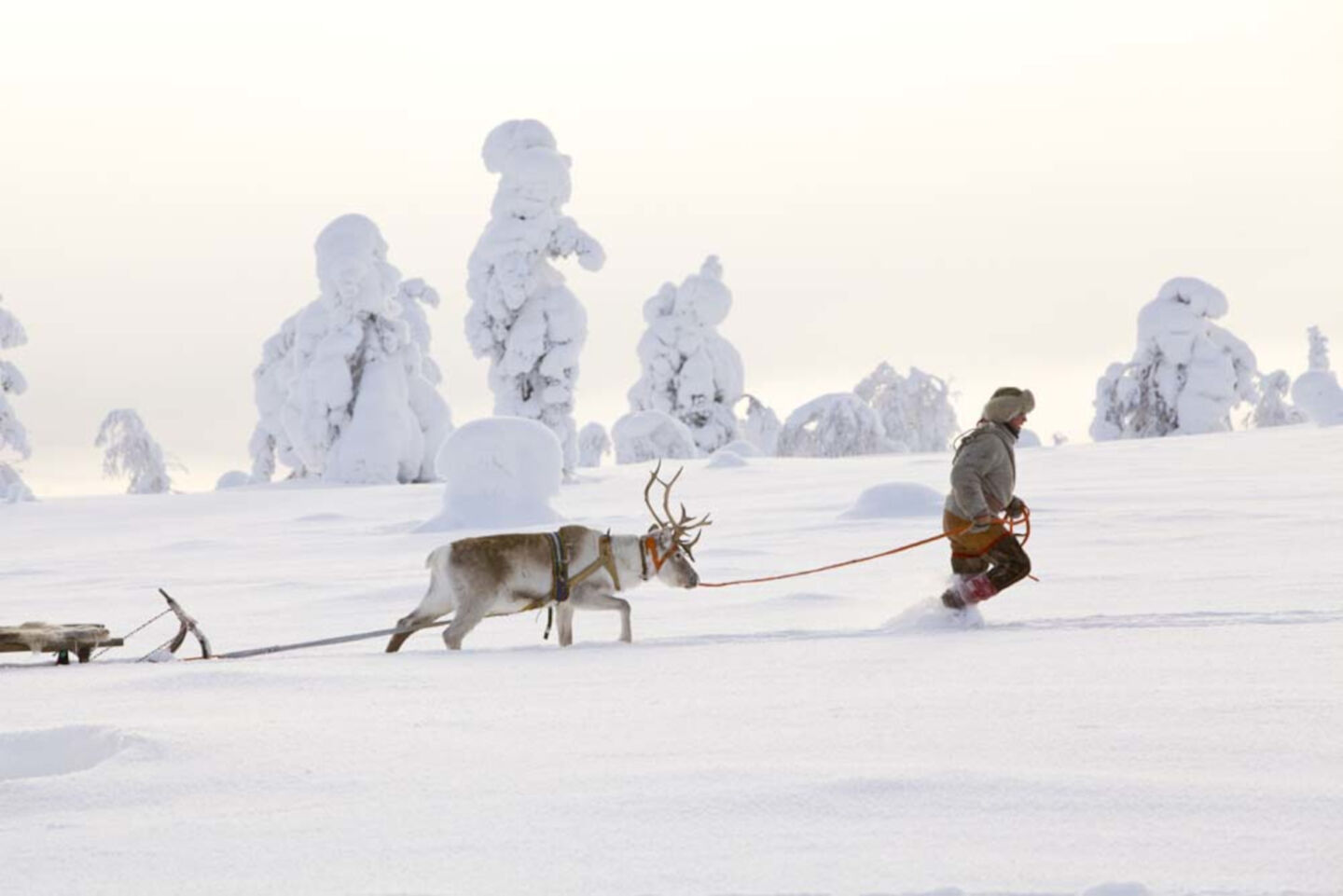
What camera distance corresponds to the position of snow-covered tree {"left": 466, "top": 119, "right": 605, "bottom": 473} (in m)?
34.0

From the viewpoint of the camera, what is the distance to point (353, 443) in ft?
104

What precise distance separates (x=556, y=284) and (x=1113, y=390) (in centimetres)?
1695

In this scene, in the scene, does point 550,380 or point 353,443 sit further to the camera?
point 550,380

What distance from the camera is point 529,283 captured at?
A: 3462cm

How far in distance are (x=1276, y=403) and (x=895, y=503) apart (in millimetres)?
33971

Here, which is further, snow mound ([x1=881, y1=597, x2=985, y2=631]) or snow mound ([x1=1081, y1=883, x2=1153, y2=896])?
snow mound ([x1=881, y1=597, x2=985, y2=631])

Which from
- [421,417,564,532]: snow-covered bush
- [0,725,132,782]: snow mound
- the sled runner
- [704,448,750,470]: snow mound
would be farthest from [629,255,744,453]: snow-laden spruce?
[0,725,132,782]: snow mound

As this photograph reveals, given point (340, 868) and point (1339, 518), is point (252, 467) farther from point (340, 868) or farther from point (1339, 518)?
point (340, 868)

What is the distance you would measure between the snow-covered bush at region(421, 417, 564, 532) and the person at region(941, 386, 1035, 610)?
11345 millimetres

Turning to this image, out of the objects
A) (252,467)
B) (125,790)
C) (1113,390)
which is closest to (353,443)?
(252,467)

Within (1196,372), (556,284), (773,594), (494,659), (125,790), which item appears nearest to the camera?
(125,790)

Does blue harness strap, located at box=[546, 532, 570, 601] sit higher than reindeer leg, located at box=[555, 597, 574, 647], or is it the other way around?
blue harness strap, located at box=[546, 532, 570, 601]

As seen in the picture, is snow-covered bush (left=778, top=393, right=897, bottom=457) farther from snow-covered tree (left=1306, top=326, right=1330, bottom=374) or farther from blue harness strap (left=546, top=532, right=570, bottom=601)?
blue harness strap (left=546, top=532, right=570, bottom=601)

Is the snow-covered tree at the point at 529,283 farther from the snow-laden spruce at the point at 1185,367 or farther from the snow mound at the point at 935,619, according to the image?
the snow mound at the point at 935,619
